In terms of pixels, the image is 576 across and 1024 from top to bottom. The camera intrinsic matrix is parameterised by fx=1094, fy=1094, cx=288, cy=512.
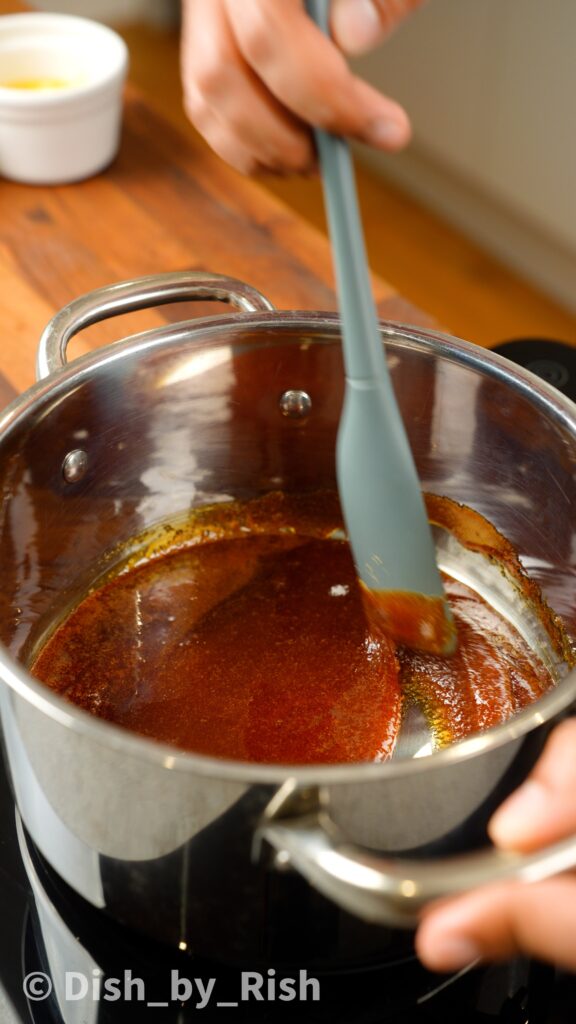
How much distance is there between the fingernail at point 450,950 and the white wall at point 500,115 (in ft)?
4.88

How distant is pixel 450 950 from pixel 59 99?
81 cm

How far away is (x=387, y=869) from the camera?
1.27 feet

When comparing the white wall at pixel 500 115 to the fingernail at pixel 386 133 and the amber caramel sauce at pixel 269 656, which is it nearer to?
the amber caramel sauce at pixel 269 656

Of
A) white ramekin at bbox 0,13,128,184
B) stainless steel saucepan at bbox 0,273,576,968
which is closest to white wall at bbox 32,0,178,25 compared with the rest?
white ramekin at bbox 0,13,128,184

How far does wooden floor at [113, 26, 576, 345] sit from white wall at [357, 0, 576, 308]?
0.05 m

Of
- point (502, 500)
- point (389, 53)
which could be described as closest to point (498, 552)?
point (502, 500)

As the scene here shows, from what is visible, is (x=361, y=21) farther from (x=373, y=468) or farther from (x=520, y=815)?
(x=520, y=815)

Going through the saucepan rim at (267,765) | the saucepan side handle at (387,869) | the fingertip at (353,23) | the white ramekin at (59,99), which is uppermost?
the fingertip at (353,23)

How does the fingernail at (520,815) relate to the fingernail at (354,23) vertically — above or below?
below

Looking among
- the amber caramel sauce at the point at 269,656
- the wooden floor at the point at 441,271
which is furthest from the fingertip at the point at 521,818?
the wooden floor at the point at 441,271

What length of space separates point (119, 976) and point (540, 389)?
38 cm

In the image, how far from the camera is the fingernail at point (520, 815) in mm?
400

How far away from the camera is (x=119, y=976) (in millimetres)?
521

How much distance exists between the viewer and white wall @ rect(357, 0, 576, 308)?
1640 millimetres
